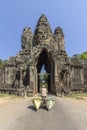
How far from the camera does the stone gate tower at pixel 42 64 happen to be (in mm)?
34125

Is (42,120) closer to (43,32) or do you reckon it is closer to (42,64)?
(43,32)

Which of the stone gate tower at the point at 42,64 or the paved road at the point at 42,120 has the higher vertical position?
the stone gate tower at the point at 42,64

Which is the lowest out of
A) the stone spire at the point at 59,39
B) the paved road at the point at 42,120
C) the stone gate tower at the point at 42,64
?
the paved road at the point at 42,120

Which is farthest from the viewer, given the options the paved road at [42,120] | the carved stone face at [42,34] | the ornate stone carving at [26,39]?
the ornate stone carving at [26,39]

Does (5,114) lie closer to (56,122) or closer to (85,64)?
(56,122)

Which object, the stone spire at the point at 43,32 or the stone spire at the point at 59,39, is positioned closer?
the stone spire at the point at 43,32

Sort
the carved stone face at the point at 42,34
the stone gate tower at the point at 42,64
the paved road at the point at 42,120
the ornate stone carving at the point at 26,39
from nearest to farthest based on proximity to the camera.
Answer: the paved road at the point at 42,120, the stone gate tower at the point at 42,64, the carved stone face at the point at 42,34, the ornate stone carving at the point at 26,39

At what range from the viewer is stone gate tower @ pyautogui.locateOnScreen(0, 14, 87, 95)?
34.1 meters

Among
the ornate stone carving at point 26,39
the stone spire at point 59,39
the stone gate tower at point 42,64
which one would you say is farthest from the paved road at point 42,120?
the stone spire at point 59,39

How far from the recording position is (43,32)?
41062mm

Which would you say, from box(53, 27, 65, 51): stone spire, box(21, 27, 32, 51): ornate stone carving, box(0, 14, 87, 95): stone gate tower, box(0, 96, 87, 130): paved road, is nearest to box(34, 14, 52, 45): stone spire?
box(0, 14, 87, 95): stone gate tower

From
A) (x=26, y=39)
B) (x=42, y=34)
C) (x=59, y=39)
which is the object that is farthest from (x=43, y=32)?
(x=26, y=39)

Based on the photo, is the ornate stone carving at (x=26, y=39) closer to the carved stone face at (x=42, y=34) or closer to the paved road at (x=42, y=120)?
the carved stone face at (x=42, y=34)

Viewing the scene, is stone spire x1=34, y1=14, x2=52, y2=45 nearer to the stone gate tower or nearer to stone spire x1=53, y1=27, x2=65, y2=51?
the stone gate tower
